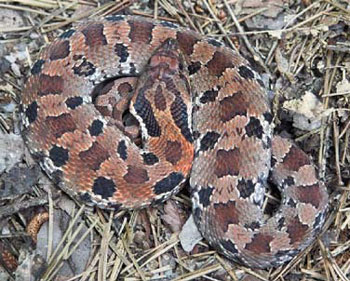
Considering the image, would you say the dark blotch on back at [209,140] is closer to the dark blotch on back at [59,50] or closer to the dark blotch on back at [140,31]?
the dark blotch on back at [140,31]

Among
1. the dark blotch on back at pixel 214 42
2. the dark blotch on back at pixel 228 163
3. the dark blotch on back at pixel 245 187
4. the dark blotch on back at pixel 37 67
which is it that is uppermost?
the dark blotch on back at pixel 37 67

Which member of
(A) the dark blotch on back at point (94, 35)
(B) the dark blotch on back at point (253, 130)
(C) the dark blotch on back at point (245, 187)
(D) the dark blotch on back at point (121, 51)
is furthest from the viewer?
(D) the dark blotch on back at point (121, 51)

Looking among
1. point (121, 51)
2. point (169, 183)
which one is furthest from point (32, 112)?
point (169, 183)

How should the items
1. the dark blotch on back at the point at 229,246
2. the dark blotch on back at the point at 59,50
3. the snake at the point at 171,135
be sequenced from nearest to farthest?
the dark blotch on back at the point at 229,246 < the snake at the point at 171,135 < the dark blotch on back at the point at 59,50

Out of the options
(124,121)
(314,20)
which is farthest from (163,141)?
(314,20)

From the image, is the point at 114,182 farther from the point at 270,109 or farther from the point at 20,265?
the point at 270,109

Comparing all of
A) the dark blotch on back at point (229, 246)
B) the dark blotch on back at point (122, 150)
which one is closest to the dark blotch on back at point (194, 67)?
the dark blotch on back at point (122, 150)

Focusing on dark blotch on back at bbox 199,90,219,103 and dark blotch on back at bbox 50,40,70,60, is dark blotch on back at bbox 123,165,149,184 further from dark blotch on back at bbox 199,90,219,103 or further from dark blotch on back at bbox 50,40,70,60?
dark blotch on back at bbox 50,40,70,60
